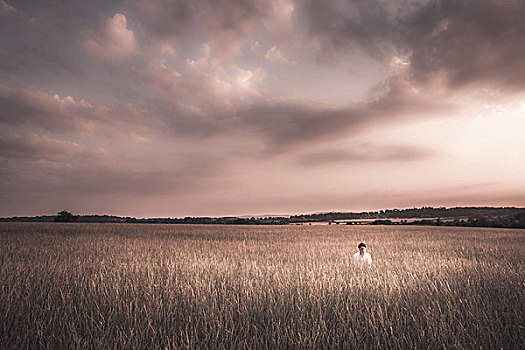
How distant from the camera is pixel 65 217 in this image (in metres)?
82.2

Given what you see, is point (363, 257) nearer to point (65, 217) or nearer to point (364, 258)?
point (364, 258)

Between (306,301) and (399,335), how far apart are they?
1631 mm

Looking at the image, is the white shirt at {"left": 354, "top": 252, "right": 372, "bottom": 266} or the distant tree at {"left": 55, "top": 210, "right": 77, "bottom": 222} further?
the distant tree at {"left": 55, "top": 210, "right": 77, "bottom": 222}

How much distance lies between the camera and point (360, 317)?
13.7ft

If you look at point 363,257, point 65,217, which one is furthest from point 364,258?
point 65,217

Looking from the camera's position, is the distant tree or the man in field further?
the distant tree

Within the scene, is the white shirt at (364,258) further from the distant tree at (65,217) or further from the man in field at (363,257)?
the distant tree at (65,217)

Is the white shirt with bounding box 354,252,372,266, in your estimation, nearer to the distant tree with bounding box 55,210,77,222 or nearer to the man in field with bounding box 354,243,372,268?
the man in field with bounding box 354,243,372,268

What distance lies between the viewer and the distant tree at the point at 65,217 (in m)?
81.4

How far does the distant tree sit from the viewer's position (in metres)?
81.4

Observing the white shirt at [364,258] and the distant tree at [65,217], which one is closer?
the white shirt at [364,258]

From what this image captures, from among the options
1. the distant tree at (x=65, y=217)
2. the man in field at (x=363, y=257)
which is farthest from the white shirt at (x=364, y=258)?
the distant tree at (x=65, y=217)

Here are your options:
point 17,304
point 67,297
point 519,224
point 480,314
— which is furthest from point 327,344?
point 519,224

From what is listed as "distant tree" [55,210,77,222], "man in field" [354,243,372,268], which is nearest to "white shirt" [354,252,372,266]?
"man in field" [354,243,372,268]
